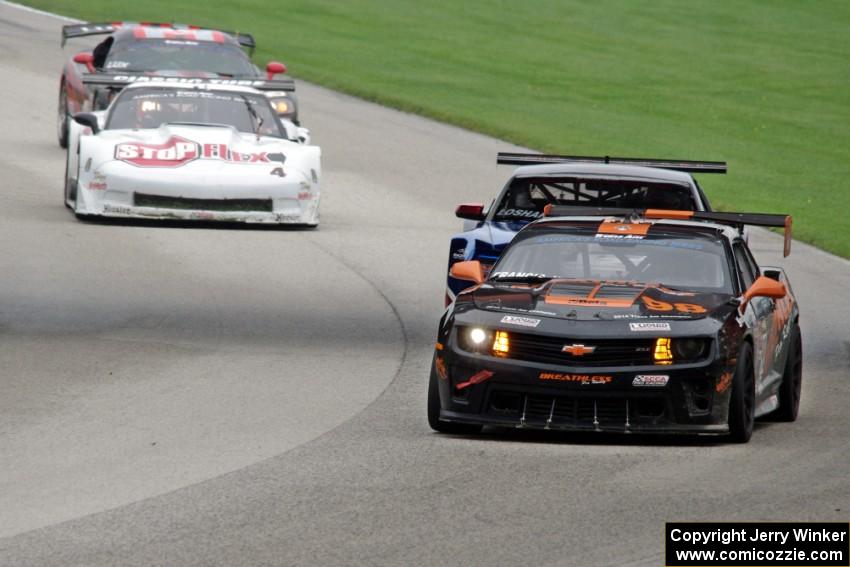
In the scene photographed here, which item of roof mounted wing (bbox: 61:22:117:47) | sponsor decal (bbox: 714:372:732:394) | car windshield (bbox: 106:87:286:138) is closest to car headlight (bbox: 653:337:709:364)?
sponsor decal (bbox: 714:372:732:394)

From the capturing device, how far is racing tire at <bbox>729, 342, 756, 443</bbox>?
971cm

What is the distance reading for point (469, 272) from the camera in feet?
35.4

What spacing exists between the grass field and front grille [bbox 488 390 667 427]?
11.1 m

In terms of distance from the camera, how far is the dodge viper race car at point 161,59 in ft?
75.3

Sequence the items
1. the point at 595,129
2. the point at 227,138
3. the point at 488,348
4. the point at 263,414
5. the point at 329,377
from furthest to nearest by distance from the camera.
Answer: the point at 595,129 → the point at 227,138 → the point at 329,377 → the point at 263,414 → the point at 488,348

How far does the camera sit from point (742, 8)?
169ft

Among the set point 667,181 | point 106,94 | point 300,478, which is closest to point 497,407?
point 300,478

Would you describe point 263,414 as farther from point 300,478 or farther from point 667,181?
point 667,181

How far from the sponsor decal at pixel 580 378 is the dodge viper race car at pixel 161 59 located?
43.9 ft

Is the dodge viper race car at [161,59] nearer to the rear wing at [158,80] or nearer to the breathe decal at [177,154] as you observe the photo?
the rear wing at [158,80]

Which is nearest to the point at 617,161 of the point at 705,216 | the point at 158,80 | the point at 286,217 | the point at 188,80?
the point at 705,216

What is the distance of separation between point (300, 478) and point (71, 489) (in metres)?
1.06

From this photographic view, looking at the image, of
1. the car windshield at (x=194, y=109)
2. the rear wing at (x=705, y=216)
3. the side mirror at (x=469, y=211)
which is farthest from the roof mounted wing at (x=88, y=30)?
the rear wing at (x=705, y=216)

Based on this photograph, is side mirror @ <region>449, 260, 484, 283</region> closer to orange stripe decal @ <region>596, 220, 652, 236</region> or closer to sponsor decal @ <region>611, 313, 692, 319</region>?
orange stripe decal @ <region>596, 220, 652, 236</region>
